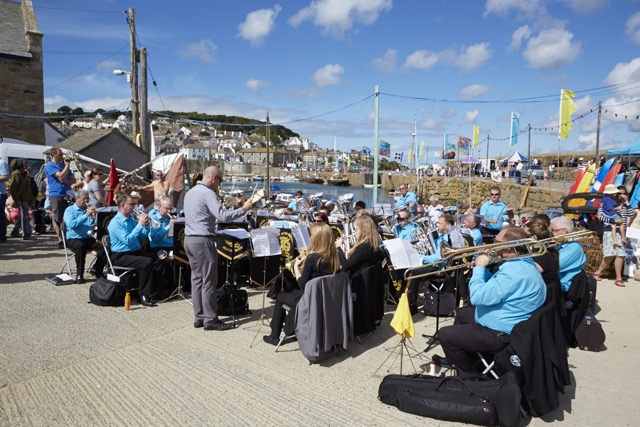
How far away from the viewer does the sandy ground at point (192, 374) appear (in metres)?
3.58

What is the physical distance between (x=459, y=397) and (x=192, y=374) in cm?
236

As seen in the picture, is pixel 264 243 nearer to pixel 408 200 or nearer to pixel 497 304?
pixel 497 304

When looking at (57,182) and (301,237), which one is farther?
(57,182)

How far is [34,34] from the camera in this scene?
1852 cm

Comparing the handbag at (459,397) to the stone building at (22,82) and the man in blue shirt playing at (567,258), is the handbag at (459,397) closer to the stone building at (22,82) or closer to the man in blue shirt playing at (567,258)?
the man in blue shirt playing at (567,258)

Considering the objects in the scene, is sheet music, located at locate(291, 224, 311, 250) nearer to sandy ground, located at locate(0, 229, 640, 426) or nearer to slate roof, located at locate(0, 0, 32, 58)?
sandy ground, located at locate(0, 229, 640, 426)

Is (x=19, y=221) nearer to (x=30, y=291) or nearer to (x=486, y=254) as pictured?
(x=30, y=291)

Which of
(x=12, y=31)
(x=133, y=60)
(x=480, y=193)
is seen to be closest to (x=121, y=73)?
(x=133, y=60)

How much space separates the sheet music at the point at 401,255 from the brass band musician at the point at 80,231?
446cm

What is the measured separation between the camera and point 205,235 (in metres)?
5.28

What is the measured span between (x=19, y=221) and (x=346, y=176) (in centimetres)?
8194

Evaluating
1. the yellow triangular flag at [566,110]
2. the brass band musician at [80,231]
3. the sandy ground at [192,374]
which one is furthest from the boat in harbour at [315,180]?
the sandy ground at [192,374]

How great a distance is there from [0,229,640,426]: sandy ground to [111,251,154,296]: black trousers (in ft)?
1.02

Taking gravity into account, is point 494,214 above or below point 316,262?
above
